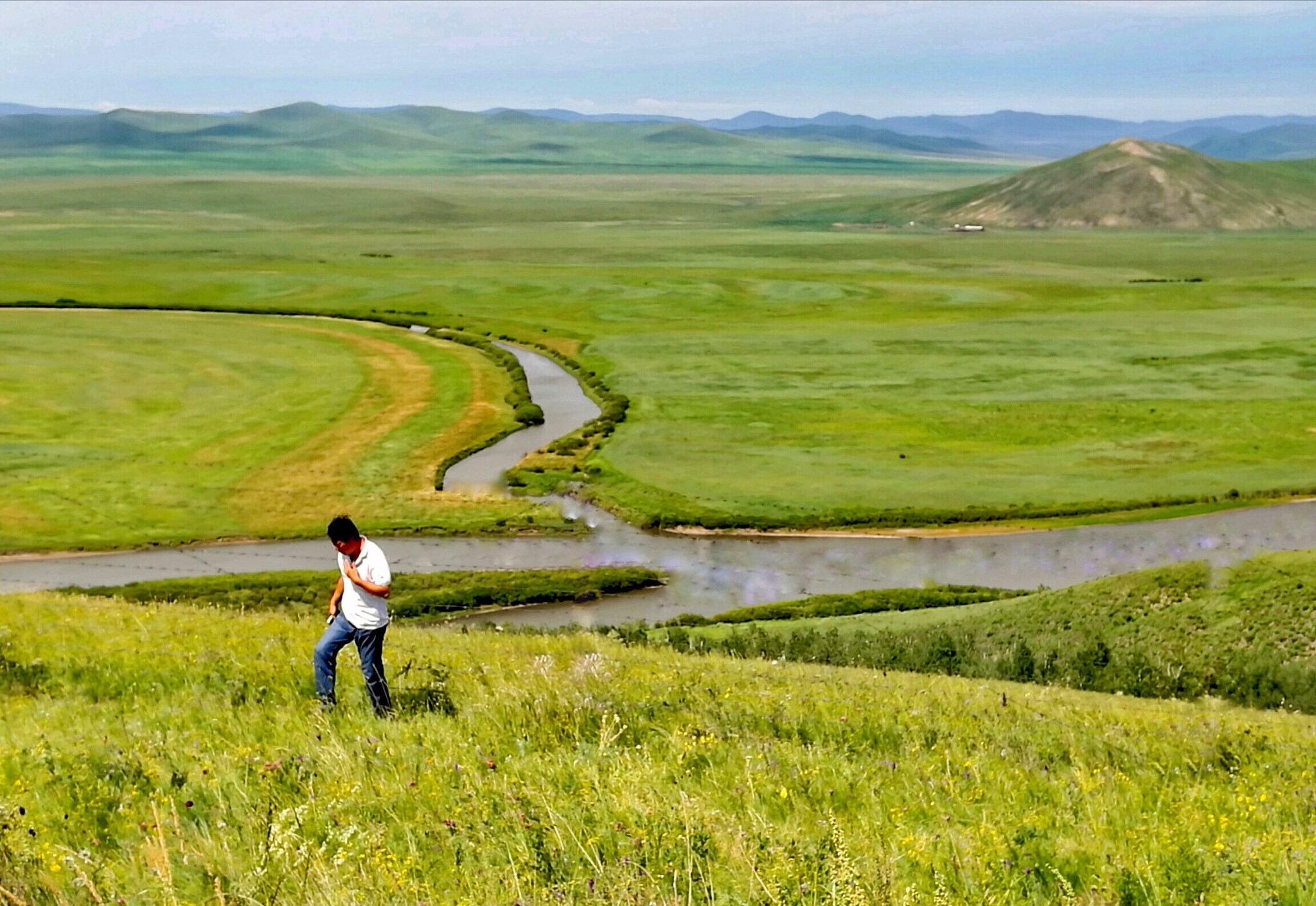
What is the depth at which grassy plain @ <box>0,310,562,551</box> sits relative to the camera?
54.0 m

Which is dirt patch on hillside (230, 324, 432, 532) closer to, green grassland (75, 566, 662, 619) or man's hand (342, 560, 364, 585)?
green grassland (75, 566, 662, 619)

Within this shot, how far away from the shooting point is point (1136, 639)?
3088 cm

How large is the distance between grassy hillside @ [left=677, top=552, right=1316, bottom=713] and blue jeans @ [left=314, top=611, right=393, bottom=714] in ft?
56.1

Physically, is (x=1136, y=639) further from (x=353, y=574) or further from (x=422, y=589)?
(x=422, y=589)

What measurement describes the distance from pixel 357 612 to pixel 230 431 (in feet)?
194

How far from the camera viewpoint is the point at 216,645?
19.2 metres

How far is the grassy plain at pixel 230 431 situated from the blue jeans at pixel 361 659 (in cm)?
3910

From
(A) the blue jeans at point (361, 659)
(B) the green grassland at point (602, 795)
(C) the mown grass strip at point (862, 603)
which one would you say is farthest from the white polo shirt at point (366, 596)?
(C) the mown grass strip at point (862, 603)

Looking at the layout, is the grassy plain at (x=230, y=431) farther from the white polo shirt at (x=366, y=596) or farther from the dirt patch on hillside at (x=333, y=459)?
the white polo shirt at (x=366, y=596)

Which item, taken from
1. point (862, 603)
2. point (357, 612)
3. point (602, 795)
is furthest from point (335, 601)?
point (862, 603)

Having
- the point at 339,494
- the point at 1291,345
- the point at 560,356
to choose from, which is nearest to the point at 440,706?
the point at 339,494

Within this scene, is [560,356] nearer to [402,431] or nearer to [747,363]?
[747,363]

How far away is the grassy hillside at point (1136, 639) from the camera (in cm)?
2783

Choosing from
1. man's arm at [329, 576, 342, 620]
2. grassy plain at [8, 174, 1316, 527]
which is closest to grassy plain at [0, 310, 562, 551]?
grassy plain at [8, 174, 1316, 527]
